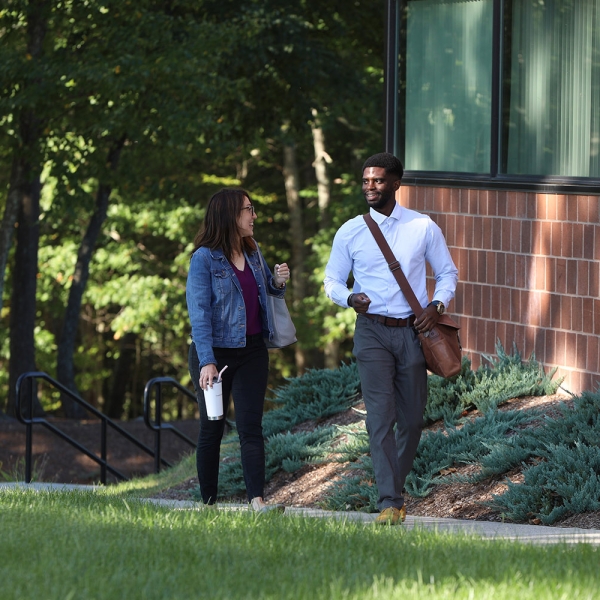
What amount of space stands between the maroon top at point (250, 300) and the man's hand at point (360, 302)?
0.68 m

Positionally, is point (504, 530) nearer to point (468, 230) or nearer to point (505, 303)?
point (505, 303)

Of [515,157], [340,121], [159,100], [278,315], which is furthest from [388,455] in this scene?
[340,121]

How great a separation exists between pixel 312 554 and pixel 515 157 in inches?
227

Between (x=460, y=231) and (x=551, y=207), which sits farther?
(x=460, y=231)

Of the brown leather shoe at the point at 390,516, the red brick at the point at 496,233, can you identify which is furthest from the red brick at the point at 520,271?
the brown leather shoe at the point at 390,516

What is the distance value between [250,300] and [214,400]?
0.65 metres

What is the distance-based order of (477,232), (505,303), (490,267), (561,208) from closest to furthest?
(561,208) < (505,303) < (490,267) < (477,232)

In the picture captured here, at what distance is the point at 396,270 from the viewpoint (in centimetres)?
653

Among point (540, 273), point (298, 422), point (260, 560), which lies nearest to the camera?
point (260, 560)

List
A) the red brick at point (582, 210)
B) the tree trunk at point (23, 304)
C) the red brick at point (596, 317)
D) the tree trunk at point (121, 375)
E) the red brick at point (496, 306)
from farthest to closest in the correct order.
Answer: the tree trunk at point (121, 375) < the tree trunk at point (23, 304) < the red brick at point (496, 306) < the red brick at point (582, 210) < the red brick at point (596, 317)

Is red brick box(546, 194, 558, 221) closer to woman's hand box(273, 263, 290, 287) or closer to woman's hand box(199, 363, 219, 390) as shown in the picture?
woman's hand box(273, 263, 290, 287)

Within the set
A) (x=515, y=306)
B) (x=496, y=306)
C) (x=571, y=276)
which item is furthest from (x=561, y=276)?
(x=496, y=306)

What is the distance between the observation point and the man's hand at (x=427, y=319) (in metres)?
6.46

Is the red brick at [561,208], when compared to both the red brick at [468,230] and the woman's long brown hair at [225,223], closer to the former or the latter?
the red brick at [468,230]
